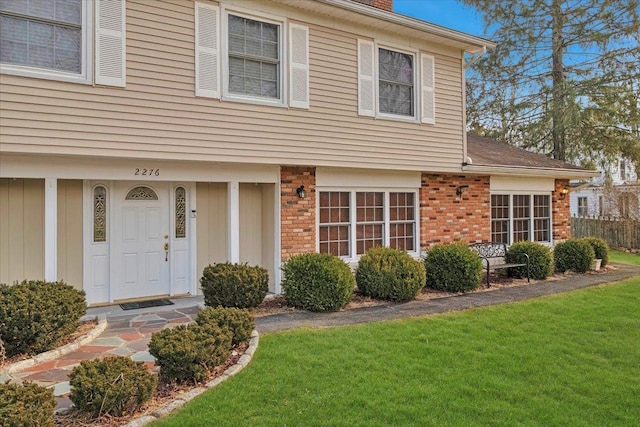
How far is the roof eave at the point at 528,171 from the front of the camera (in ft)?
36.4

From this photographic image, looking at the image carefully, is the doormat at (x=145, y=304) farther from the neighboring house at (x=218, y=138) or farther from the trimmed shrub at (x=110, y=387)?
the trimmed shrub at (x=110, y=387)

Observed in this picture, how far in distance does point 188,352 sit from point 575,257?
10.8 meters

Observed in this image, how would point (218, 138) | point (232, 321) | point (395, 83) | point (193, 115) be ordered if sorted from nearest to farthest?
point (232, 321)
point (193, 115)
point (218, 138)
point (395, 83)

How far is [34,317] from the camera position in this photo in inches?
205

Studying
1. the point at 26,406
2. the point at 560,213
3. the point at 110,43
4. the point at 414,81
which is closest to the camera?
the point at 26,406

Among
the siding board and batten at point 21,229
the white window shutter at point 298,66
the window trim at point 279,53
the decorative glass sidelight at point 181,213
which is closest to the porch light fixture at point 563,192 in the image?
the white window shutter at point 298,66

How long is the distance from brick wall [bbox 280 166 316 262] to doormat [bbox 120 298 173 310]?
230 cm

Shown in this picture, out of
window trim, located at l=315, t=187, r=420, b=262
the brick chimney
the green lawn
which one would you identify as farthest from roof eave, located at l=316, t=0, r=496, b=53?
the green lawn

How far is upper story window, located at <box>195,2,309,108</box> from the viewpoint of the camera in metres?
7.59

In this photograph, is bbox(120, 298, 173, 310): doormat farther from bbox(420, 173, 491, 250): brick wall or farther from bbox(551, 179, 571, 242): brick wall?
bbox(551, 179, 571, 242): brick wall

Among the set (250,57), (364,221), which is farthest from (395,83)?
(250,57)

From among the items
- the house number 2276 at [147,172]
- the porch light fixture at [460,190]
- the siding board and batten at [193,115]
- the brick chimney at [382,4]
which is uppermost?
the brick chimney at [382,4]

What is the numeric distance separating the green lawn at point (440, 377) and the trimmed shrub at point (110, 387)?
36 centimetres

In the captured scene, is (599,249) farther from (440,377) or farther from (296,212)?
(440,377)
